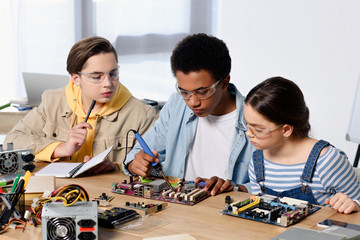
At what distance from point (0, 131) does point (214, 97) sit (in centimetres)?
186

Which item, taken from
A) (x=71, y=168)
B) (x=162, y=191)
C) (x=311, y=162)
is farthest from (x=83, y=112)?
(x=311, y=162)

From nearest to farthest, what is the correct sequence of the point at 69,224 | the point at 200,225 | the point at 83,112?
the point at 69,224 < the point at 200,225 < the point at 83,112

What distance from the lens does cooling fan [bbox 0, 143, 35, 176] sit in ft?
6.35

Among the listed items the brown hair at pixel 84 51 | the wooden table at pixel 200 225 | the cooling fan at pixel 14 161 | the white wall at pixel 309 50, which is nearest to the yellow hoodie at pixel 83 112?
the brown hair at pixel 84 51

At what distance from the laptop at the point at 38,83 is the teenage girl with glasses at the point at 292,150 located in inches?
67.9

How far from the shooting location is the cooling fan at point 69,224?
130 cm

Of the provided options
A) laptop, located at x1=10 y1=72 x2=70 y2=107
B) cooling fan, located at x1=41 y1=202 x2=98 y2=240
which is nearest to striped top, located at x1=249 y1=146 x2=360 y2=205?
cooling fan, located at x1=41 y1=202 x2=98 y2=240

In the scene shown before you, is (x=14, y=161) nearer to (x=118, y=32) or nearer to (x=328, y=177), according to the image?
(x=328, y=177)

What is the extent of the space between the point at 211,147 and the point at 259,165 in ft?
1.15

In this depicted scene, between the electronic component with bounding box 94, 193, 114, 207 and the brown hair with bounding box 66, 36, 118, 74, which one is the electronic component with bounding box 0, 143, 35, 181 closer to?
the electronic component with bounding box 94, 193, 114, 207

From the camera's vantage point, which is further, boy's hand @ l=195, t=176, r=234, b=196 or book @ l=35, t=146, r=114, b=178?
book @ l=35, t=146, r=114, b=178

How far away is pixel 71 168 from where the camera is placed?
2.10m

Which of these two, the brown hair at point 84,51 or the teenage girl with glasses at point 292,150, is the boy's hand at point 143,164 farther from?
the brown hair at point 84,51

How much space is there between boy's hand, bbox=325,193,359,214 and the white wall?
2651 millimetres
